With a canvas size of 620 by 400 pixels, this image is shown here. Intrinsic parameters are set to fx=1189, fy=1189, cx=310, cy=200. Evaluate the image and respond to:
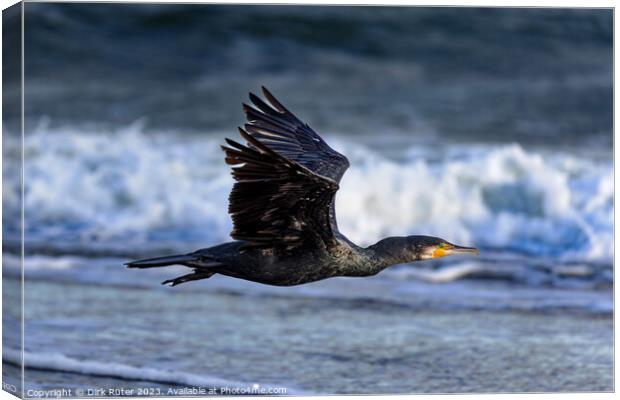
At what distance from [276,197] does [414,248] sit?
928mm

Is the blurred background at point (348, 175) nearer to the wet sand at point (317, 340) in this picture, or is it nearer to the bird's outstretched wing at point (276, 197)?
the wet sand at point (317, 340)

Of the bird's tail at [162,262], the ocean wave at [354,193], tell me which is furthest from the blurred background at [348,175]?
the bird's tail at [162,262]

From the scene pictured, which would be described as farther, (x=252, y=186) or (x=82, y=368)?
(x=82, y=368)

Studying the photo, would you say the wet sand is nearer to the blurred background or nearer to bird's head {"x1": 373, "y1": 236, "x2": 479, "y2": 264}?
the blurred background

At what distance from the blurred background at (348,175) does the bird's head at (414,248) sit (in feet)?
8.74

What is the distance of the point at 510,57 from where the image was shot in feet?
38.9

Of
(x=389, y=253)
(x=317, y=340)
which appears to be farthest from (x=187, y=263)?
(x=317, y=340)

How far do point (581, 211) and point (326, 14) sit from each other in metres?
3.42

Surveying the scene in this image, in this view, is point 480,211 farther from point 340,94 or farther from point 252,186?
point 252,186

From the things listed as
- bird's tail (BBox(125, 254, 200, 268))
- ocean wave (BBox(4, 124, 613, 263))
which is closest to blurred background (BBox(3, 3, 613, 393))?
ocean wave (BBox(4, 124, 613, 263))

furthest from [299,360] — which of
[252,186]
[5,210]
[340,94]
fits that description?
[340,94]

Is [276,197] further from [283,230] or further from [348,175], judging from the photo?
[348,175]

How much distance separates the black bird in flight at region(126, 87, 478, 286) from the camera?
520cm

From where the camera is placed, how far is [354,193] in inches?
459
